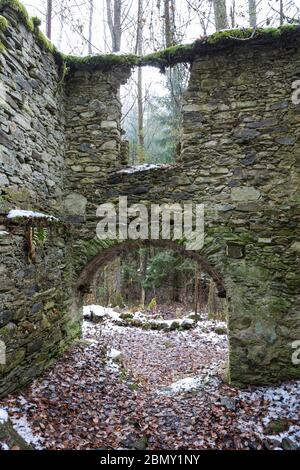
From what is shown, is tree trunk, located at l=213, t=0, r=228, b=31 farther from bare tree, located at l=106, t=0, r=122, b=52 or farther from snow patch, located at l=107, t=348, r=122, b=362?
snow patch, located at l=107, t=348, r=122, b=362

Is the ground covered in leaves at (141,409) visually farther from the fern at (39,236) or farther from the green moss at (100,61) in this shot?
the green moss at (100,61)

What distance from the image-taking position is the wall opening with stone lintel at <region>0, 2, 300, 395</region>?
380 cm

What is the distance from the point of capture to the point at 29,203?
3.61 meters

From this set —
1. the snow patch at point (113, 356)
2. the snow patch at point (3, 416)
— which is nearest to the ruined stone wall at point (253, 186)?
the snow patch at point (113, 356)

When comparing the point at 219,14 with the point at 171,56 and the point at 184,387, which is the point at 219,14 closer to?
the point at 171,56

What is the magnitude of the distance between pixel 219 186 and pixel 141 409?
9.97ft

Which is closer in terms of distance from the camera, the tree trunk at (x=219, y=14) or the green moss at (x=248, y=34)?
the green moss at (x=248, y=34)

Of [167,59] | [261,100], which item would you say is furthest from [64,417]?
[167,59]

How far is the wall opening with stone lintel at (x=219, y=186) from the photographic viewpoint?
3.80m

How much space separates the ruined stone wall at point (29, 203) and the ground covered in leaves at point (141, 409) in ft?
1.25

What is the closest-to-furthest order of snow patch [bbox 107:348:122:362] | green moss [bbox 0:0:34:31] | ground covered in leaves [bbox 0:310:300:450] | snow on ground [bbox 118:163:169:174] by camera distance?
ground covered in leaves [bbox 0:310:300:450] < green moss [bbox 0:0:34:31] < snow on ground [bbox 118:163:169:174] < snow patch [bbox 107:348:122:362]

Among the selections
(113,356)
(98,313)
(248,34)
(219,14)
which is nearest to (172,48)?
(248,34)

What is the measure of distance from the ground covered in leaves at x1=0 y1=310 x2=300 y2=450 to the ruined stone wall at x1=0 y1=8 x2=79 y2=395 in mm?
382

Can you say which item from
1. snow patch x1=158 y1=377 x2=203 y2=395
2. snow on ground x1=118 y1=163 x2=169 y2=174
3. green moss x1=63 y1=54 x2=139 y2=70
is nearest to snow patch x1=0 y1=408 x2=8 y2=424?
snow patch x1=158 y1=377 x2=203 y2=395
